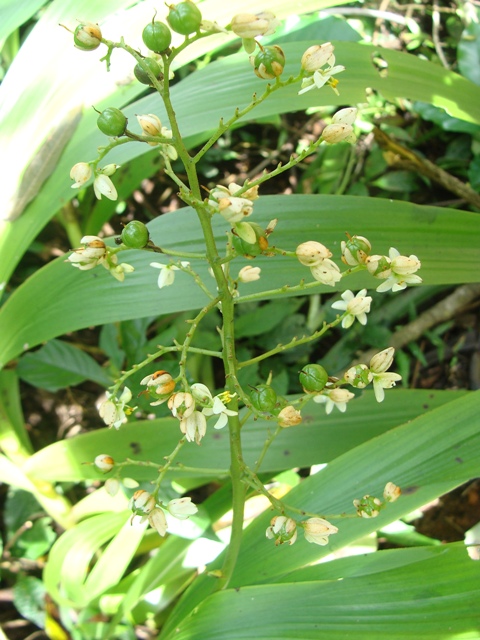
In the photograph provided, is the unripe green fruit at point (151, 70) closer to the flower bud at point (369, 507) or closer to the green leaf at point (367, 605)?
the flower bud at point (369, 507)

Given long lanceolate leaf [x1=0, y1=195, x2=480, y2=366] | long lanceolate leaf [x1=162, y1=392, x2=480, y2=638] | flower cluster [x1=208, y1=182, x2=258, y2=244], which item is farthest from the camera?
long lanceolate leaf [x1=0, y1=195, x2=480, y2=366]

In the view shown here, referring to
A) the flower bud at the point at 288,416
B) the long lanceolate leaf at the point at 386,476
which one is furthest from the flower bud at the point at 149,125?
the long lanceolate leaf at the point at 386,476

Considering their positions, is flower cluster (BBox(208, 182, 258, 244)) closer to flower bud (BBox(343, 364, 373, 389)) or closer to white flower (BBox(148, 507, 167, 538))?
flower bud (BBox(343, 364, 373, 389))

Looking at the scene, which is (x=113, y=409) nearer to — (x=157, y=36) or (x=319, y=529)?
(x=319, y=529)

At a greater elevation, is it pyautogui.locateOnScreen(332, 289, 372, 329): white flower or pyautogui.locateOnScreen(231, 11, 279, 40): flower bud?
pyautogui.locateOnScreen(231, 11, 279, 40): flower bud

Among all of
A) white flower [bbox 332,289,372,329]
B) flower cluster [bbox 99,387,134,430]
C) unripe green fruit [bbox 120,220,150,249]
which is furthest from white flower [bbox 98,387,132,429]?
white flower [bbox 332,289,372,329]

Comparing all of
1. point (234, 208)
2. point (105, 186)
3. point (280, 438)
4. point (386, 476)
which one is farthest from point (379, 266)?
point (280, 438)
